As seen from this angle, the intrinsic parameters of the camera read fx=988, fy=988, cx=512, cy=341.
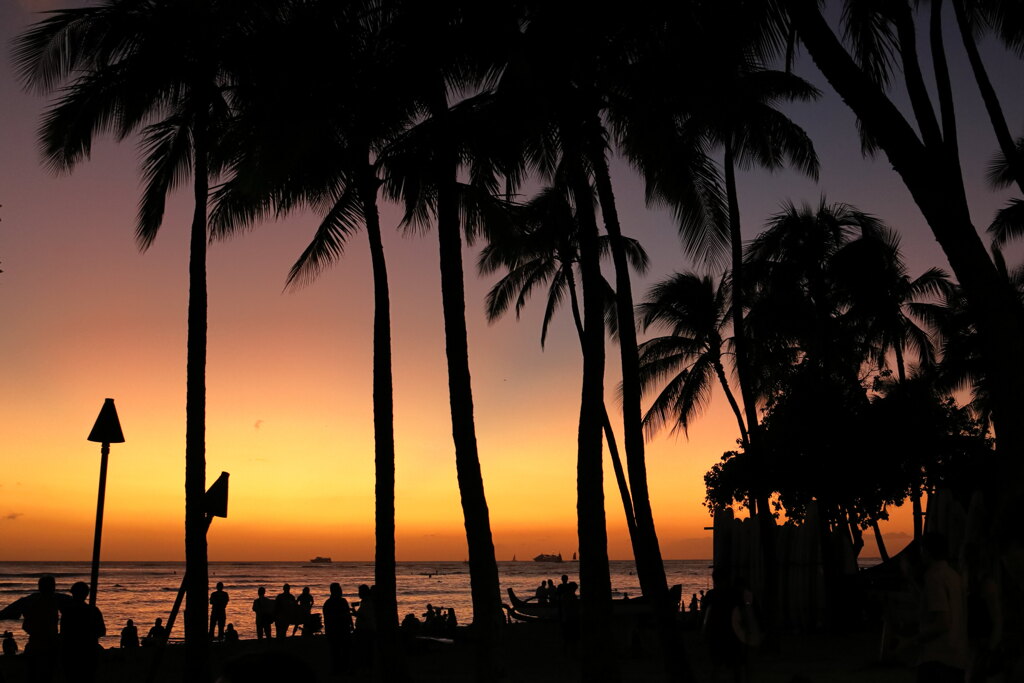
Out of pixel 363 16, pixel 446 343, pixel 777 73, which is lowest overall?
pixel 446 343

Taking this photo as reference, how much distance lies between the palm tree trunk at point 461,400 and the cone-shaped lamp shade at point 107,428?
480cm

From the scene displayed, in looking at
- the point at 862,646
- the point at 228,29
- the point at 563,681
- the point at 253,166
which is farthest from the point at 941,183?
the point at 862,646

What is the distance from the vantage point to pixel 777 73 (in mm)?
23516

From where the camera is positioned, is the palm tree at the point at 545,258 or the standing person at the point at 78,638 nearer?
the standing person at the point at 78,638

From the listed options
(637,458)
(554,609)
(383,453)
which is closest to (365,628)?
(383,453)

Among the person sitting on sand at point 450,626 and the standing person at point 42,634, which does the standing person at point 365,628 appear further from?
the person sitting on sand at point 450,626

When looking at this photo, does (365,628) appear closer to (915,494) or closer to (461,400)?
(461,400)

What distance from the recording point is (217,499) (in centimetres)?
1336

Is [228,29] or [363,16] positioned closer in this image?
[363,16]

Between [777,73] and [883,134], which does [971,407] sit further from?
[883,134]

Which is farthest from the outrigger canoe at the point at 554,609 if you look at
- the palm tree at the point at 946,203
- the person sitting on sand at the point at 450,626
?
the palm tree at the point at 946,203

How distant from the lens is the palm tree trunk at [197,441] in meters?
15.1

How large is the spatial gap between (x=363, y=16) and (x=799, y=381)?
21.6m

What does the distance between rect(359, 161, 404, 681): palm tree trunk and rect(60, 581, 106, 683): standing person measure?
4457mm
